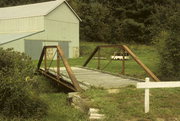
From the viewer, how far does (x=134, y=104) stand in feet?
19.6

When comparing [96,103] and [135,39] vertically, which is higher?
[135,39]

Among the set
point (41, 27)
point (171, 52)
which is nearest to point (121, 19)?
point (41, 27)

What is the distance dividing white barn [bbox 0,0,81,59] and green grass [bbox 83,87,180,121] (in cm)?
2027

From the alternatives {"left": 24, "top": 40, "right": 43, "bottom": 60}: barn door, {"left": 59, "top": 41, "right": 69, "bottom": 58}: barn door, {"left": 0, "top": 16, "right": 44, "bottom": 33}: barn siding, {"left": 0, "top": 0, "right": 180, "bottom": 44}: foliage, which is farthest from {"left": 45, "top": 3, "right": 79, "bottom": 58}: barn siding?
{"left": 0, "top": 0, "right": 180, "bottom": 44}: foliage

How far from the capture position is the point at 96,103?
19.5ft

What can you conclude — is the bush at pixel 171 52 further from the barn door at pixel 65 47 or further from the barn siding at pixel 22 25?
the barn door at pixel 65 47

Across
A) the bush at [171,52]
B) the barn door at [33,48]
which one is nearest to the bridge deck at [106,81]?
the bush at [171,52]

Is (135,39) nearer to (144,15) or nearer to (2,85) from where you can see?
(144,15)

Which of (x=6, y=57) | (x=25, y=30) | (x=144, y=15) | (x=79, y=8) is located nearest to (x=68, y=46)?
(x=25, y=30)

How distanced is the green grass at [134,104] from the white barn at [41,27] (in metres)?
20.3

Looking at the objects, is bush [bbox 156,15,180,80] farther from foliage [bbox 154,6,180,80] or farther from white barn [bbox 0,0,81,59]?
white barn [bbox 0,0,81,59]

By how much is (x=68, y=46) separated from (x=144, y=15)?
17.0 meters

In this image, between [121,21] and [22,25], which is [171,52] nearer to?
[22,25]

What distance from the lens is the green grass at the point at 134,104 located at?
17.7ft
